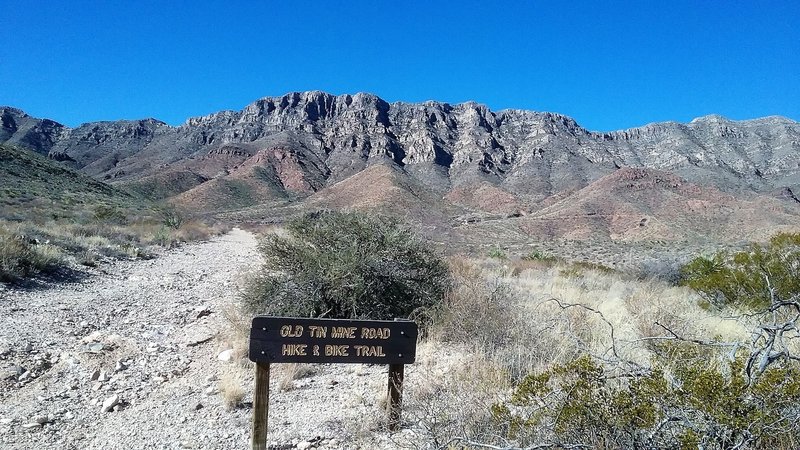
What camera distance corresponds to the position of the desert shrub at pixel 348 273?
6.97m

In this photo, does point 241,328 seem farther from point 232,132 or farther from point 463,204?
point 232,132

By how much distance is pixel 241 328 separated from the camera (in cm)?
704

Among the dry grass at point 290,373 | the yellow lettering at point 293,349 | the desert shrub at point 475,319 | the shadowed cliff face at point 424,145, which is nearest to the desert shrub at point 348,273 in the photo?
the desert shrub at point 475,319

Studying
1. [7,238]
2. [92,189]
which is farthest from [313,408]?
[92,189]

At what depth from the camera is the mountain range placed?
5696cm

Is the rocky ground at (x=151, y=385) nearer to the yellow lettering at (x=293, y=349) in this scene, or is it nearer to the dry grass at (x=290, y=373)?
the dry grass at (x=290, y=373)

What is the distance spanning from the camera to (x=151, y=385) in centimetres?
563

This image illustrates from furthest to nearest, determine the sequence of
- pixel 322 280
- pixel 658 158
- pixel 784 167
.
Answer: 1. pixel 658 158
2. pixel 784 167
3. pixel 322 280

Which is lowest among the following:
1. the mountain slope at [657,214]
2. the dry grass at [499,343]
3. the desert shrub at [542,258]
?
the dry grass at [499,343]

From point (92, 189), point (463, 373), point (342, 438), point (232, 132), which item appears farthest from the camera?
point (232, 132)

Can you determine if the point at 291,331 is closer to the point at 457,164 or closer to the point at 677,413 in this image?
the point at 677,413

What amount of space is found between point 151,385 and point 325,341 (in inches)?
108

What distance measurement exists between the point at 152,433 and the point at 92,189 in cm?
5354

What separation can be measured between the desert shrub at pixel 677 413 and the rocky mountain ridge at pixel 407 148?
75.3 metres
